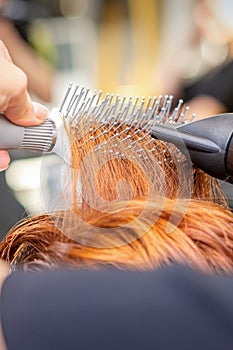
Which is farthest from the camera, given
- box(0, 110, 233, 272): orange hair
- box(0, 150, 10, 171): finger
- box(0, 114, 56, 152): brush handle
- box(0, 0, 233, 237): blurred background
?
box(0, 0, 233, 237): blurred background

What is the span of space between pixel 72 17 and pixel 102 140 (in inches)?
99.7

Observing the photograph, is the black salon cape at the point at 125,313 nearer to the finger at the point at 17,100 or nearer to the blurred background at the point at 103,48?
the finger at the point at 17,100

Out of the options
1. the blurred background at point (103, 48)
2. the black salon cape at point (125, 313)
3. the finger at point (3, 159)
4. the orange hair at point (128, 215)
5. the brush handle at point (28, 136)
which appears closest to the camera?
the black salon cape at point (125, 313)

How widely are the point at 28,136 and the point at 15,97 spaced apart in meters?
0.07

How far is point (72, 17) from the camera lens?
3.22m

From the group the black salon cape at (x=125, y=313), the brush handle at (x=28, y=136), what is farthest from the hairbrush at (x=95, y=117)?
the black salon cape at (x=125, y=313)

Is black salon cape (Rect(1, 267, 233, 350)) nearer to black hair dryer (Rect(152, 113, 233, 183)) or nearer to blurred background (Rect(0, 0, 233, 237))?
black hair dryer (Rect(152, 113, 233, 183))

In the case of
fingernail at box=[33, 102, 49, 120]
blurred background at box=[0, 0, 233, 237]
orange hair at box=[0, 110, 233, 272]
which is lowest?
→ blurred background at box=[0, 0, 233, 237]

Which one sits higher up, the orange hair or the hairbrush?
the hairbrush

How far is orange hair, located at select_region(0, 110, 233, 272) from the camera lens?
64 cm

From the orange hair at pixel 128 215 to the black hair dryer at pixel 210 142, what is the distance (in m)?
0.05

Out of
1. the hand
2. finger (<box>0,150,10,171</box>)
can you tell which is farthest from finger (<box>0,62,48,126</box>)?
finger (<box>0,150,10,171</box>)

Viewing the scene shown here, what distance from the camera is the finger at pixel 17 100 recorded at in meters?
0.69

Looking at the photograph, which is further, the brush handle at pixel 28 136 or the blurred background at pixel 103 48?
the blurred background at pixel 103 48
